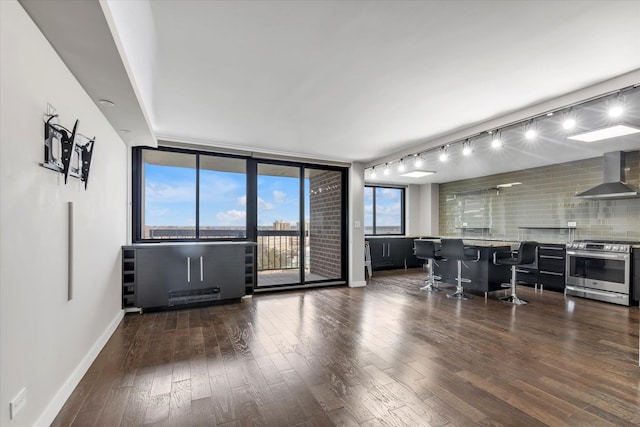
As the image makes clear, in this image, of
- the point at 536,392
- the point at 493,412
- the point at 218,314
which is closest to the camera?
the point at 493,412

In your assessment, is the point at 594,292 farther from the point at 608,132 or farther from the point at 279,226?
the point at 279,226

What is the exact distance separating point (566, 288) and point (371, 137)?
14.5 feet

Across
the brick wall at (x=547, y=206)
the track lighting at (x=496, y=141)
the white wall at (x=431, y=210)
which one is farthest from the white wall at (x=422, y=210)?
the track lighting at (x=496, y=141)

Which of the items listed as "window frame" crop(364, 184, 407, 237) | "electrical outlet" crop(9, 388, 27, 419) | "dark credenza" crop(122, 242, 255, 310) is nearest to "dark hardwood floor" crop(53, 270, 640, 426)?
"dark credenza" crop(122, 242, 255, 310)

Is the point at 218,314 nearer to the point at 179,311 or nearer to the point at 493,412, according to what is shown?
the point at 179,311

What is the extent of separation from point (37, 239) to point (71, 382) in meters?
1.17

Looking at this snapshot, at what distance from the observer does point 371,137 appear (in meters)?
4.44

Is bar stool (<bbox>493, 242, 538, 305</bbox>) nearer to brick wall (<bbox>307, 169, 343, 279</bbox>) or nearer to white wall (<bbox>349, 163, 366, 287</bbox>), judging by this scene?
white wall (<bbox>349, 163, 366, 287</bbox>)

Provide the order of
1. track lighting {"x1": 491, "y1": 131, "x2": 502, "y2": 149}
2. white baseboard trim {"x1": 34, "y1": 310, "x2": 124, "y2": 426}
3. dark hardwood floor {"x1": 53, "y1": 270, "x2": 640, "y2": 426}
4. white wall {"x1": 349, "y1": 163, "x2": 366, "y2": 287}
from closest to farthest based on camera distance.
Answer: white baseboard trim {"x1": 34, "y1": 310, "x2": 124, "y2": 426} → dark hardwood floor {"x1": 53, "y1": 270, "x2": 640, "y2": 426} → track lighting {"x1": 491, "y1": 131, "x2": 502, "y2": 149} → white wall {"x1": 349, "y1": 163, "x2": 366, "y2": 287}

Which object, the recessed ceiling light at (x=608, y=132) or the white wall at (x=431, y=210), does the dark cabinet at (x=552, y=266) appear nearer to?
the recessed ceiling light at (x=608, y=132)

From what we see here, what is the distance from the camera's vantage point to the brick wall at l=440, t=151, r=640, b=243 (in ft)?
17.2

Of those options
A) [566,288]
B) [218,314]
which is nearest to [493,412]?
[218,314]

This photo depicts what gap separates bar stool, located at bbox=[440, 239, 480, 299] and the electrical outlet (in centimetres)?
511

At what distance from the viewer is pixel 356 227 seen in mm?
6125
